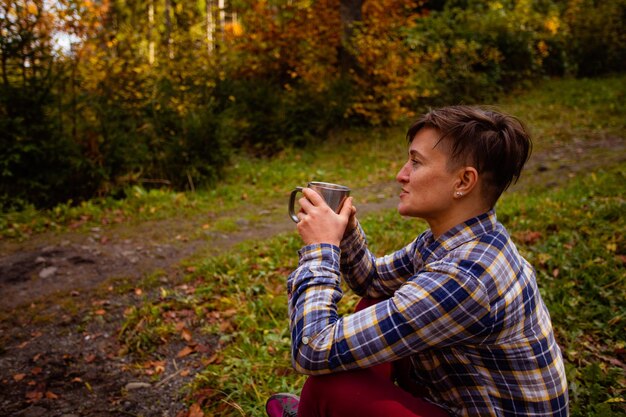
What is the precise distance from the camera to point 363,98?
1042 cm

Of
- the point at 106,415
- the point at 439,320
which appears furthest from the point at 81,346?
the point at 439,320

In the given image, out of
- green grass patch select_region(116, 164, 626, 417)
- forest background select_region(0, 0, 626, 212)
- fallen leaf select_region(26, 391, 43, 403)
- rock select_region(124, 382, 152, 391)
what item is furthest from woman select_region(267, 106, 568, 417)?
forest background select_region(0, 0, 626, 212)

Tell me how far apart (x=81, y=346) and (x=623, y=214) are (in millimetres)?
5144

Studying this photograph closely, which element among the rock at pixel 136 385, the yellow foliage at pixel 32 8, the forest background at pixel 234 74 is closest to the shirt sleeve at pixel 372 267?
the rock at pixel 136 385

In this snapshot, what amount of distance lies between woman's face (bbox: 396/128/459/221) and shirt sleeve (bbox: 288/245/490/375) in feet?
1.02

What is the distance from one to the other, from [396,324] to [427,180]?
60 centimetres

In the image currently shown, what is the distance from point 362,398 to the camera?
1.50 m

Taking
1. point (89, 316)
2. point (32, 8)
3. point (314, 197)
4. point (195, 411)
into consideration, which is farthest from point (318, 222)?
point (32, 8)

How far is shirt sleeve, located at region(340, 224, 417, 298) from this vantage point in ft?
6.84

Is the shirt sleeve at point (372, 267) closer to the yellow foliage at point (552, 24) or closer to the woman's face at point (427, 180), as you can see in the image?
the woman's face at point (427, 180)

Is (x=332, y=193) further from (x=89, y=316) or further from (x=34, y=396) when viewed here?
(x=89, y=316)

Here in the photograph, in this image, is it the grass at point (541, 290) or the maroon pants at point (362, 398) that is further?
the grass at point (541, 290)

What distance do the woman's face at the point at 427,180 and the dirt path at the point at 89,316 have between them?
2.04 meters

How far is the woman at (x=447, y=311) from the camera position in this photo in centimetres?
141
